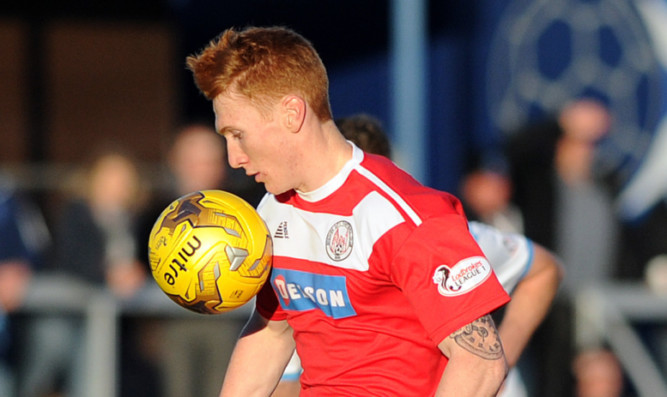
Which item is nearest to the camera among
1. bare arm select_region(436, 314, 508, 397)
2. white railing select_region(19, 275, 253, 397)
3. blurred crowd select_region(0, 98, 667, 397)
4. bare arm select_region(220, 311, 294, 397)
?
bare arm select_region(436, 314, 508, 397)

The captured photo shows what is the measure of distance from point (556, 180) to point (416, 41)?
2.20m

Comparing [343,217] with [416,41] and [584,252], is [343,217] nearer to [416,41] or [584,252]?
[584,252]

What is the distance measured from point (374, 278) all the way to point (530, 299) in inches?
47.3

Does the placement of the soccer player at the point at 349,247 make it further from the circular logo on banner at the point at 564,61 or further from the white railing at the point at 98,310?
the circular logo on banner at the point at 564,61

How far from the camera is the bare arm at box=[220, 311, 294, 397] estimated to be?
4105 millimetres

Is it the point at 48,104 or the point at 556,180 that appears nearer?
the point at 556,180

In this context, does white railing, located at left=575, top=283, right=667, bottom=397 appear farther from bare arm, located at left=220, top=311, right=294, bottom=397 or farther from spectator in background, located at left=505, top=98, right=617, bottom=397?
bare arm, located at left=220, top=311, right=294, bottom=397

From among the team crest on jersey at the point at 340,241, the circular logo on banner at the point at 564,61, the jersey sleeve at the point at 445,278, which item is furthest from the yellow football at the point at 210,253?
the circular logo on banner at the point at 564,61

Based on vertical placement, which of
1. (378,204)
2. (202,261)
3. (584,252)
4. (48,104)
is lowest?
(48,104)

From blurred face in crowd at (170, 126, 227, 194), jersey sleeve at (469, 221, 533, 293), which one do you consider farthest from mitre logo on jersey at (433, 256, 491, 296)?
blurred face in crowd at (170, 126, 227, 194)

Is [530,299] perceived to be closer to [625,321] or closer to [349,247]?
[349,247]

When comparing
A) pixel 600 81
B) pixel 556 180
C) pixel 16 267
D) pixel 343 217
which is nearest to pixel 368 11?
pixel 600 81

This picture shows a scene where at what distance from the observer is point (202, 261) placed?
3707 mm

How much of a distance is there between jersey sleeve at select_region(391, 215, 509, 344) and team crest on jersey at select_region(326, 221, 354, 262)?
0.71 ft
